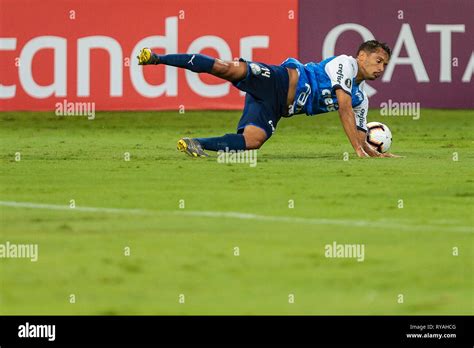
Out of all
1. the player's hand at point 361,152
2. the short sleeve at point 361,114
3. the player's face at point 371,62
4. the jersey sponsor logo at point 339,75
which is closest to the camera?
the jersey sponsor logo at point 339,75

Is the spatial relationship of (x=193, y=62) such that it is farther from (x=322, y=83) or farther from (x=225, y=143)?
(x=322, y=83)

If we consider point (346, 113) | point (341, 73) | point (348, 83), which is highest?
point (341, 73)

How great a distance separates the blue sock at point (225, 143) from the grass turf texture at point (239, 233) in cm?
30

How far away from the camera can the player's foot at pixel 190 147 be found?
15828 millimetres

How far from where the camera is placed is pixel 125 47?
77.4ft

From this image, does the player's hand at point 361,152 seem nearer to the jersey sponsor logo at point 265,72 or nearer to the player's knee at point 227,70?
the jersey sponsor logo at point 265,72

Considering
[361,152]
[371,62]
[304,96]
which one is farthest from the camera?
[361,152]

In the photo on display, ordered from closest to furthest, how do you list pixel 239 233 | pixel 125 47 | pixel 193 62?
pixel 239 233
pixel 193 62
pixel 125 47

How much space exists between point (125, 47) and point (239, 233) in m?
14.0

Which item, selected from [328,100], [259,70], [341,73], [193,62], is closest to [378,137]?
[328,100]

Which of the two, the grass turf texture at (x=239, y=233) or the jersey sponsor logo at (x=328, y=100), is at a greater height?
the jersey sponsor logo at (x=328, y=100)

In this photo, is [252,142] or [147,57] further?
[252,142]

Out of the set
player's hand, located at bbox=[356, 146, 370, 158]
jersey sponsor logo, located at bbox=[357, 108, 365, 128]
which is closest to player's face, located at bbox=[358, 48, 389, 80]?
jersey sponsor logo, located at bbox=[357, 108, 365, 128]

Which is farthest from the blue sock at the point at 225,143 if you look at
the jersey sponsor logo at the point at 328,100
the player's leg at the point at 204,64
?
the jersey sponsor logo at the point at 328,100
